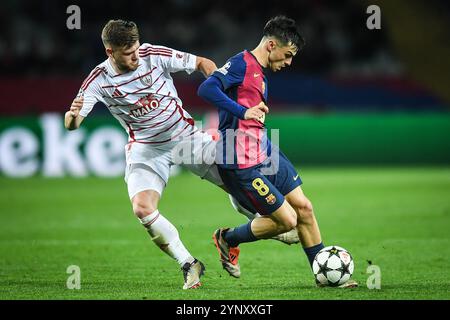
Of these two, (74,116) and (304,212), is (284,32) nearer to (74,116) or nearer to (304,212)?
(304,212)

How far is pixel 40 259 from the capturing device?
841 cm

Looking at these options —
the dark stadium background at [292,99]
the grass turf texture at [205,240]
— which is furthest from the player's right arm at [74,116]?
the dark stadium background at [292,99]

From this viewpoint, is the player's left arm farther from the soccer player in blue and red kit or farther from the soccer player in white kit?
the soccer player in blue and red kit

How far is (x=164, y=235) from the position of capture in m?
6.69

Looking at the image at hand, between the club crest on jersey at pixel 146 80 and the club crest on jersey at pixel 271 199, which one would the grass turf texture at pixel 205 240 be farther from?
the club crest on jersey at pixel 146 80

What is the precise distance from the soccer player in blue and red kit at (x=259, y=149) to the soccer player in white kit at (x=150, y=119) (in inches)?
16.1

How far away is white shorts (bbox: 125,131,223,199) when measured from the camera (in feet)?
22.3

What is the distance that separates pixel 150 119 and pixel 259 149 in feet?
3.07

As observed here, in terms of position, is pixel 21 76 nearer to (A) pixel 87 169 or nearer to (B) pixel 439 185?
(A) pixel 87 169

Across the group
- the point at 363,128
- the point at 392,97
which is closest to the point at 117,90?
the point at 363,128

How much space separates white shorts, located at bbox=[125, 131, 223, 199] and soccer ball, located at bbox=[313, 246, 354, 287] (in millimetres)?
1074

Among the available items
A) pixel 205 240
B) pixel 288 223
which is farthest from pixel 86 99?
pixel 205 240

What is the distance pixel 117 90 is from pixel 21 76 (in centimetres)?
1349

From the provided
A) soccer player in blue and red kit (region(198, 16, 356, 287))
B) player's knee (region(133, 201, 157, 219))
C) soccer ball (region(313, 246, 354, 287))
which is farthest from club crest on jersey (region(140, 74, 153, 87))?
soccer ball (region(313, 246, 354, 287))
